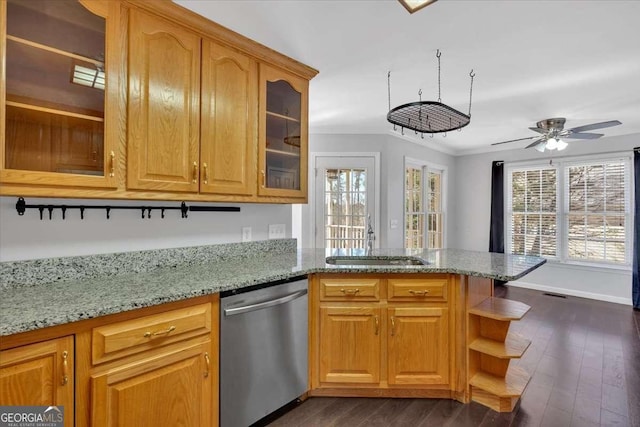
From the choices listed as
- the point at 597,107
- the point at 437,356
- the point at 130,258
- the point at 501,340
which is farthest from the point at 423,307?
the point at 597,107

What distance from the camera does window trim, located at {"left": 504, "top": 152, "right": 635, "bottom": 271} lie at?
14.3ft

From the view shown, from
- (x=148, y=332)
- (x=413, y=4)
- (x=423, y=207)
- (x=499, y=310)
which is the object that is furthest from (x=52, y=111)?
(x=423, y=207)

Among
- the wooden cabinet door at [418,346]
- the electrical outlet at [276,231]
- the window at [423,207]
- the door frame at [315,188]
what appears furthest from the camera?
the window at [423,207]

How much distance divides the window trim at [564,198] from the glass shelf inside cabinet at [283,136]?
452 cm

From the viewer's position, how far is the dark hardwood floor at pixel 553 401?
73.5 inches

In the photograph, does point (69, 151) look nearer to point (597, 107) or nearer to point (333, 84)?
point (333, 84)

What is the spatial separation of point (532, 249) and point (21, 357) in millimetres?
6148

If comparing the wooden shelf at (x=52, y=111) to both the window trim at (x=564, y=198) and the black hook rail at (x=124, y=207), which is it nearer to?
the black hook rail at (x=124, y=207)

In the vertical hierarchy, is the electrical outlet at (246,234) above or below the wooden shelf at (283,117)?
below

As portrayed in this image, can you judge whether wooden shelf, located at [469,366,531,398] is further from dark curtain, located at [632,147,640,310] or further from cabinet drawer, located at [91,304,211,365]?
dark curtain, located at [632,147,640,310]

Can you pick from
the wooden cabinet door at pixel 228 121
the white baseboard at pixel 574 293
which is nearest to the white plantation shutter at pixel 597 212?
the white baseboard at pixel 574 293

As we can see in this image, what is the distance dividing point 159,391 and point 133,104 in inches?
53.6

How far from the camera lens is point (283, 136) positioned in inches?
91.9

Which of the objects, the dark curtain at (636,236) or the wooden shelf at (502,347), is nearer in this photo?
the wooden shelf at (502,347)
